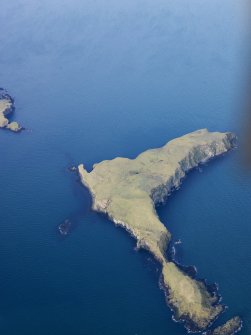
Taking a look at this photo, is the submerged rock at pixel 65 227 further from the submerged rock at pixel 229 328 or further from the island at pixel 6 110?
the island at pixel 6 110

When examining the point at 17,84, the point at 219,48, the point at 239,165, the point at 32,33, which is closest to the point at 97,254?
the point at 239,165

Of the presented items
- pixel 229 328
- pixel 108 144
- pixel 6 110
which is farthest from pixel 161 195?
pixel 6 110

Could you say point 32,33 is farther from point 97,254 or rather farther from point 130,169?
point 97,254

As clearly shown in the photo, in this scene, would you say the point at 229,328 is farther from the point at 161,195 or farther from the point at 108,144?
the point at 108,144

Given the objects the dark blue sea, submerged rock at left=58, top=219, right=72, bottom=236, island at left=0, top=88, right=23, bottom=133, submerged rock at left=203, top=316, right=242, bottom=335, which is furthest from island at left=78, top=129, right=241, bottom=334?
island at left=0, top=88, right=23, bottom=133

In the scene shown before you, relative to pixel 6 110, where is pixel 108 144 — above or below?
below

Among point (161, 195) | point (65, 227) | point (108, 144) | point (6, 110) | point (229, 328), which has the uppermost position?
point (6, 110)

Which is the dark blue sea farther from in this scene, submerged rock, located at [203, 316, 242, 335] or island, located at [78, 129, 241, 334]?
island, located at [78, 129, 241, 334]
